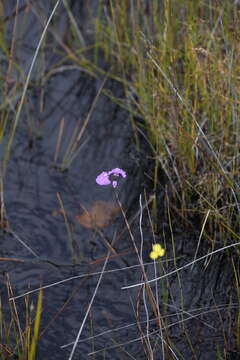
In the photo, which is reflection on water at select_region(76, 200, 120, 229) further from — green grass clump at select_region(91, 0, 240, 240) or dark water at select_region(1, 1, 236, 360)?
green grass clump at select_region(91, 0, 240, 240)

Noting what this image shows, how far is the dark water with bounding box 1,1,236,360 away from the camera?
1850 mm

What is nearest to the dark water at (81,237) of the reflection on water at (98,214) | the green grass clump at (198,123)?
the reflection on water at (98,214)

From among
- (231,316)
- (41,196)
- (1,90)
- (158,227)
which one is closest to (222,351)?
(231,316)

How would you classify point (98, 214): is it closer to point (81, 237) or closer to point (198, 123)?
point (81, 237)

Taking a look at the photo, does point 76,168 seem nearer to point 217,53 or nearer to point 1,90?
point 1,90

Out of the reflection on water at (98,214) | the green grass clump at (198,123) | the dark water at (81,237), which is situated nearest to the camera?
the dark water at (81,237)

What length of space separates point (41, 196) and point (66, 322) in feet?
2.06

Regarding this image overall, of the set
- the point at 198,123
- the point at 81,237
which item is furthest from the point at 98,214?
the point at 198,123

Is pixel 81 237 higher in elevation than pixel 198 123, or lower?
lower

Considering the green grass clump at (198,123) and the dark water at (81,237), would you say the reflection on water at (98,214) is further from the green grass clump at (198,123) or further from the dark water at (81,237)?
the green grass clump at (198,123)

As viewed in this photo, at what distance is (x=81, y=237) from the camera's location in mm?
2215

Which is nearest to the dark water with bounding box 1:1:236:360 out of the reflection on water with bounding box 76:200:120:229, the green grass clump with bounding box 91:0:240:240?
the reflection on water with bounding box 76:200:120:229

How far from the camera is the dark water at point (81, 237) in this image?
6.07ft

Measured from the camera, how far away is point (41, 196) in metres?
2.38
